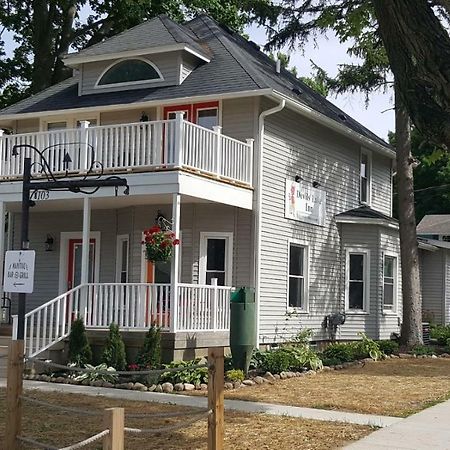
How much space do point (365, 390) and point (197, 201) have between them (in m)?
5.83

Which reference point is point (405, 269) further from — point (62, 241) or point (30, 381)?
point (30, 381)

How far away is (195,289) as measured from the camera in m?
15.3

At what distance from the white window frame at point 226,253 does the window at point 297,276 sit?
7.03ft

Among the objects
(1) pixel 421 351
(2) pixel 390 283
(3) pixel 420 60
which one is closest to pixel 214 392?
(3) pixel 420 60

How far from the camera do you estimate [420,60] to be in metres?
7.09

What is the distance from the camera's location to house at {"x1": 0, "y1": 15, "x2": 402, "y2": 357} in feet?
50.2

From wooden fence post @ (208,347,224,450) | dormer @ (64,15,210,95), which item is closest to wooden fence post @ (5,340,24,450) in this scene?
wooden fence post @ (208,347,224,450)

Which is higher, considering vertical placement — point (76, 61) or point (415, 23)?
point (76, 61)

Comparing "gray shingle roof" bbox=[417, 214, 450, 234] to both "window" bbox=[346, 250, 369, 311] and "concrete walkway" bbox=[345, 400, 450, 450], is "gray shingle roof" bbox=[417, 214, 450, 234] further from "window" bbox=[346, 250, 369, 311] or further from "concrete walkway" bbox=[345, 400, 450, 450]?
"concrete walkway" bbox=[345, 400, 450, 450]

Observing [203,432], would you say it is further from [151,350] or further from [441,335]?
[441,335]

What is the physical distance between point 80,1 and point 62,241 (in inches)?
581

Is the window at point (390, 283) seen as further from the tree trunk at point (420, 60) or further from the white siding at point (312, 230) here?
the tree trunk at point (420, 60)

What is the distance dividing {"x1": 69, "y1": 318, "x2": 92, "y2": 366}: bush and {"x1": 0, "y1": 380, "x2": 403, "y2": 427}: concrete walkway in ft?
3.97

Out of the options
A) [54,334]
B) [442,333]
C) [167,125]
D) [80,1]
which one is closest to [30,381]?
[54,334]
